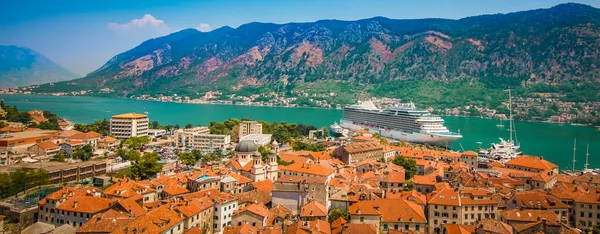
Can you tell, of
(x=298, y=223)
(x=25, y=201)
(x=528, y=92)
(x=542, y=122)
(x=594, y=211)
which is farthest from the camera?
(x=528, y=92)

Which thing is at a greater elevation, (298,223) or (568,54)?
(568,54)

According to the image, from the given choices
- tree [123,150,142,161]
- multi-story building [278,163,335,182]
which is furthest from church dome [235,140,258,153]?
tree [123,150,142,161]

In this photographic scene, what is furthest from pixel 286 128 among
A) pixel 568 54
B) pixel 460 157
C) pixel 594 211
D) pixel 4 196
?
pixel 568 54

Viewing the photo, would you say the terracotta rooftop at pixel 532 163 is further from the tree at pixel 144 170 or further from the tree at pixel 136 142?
the tree at pixel 136 142

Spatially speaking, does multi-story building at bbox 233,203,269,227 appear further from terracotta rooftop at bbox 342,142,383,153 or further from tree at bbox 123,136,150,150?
tree at bbox 123,136,150,150

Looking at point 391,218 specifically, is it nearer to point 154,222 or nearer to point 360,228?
point 360,228

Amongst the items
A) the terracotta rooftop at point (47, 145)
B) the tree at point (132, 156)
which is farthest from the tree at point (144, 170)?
the terracotta rooftop at point (47, 145)

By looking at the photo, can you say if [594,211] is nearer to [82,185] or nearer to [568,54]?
[82,185]
